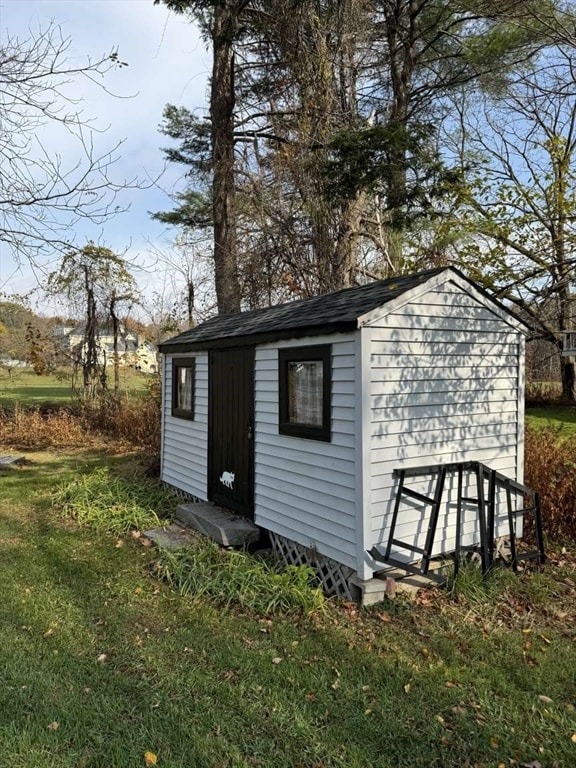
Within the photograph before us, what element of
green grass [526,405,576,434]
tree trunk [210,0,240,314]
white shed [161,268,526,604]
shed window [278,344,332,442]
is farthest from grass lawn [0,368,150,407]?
green grass [526,405,576,434]

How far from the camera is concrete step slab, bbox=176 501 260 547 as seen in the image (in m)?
5.31

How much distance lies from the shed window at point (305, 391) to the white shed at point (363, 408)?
1cm

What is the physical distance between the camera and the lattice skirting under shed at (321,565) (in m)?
4.33

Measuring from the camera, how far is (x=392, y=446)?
4.33 metres

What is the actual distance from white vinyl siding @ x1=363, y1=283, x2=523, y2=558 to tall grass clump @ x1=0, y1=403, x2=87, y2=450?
8.85 metres

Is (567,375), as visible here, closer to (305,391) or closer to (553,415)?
(553,415)

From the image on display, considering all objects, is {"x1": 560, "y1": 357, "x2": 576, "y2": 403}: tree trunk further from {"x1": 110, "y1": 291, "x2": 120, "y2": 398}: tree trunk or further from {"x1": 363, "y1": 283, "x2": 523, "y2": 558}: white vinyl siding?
{"x1": 110, "y1": 291, "x2": 120, "y2": 398}: tree trunk

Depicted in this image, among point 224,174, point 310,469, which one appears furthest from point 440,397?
point 224,174

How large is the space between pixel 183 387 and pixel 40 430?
239 inches

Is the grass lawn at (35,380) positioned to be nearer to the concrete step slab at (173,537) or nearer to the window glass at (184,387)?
the window glass at (184,387)

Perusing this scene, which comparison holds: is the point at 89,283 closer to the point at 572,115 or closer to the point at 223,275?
the point at 223,275

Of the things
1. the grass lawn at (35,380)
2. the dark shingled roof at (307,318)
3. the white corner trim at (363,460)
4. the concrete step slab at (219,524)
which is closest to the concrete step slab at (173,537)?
the concrete step slab at (219,524)

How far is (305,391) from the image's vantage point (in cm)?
481

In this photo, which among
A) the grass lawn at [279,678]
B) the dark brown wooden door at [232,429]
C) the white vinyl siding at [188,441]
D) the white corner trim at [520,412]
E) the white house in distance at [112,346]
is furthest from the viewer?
the white house in distance at [112,346]
